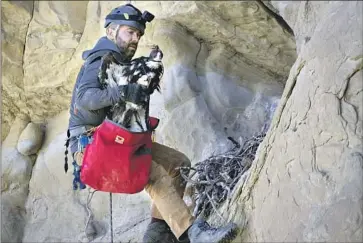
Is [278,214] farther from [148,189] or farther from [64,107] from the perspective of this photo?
[64,107]

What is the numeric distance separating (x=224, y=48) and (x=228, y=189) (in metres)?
1.59

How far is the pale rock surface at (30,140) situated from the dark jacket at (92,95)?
1844 mm

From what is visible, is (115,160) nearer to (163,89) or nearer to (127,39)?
(127,39)

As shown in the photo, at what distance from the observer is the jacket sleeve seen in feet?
7.70

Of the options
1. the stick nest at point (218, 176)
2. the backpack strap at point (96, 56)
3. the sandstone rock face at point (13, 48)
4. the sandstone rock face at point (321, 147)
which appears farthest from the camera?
the sandstone rock face at point (13, 48)

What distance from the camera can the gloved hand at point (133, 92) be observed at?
91.7 inches

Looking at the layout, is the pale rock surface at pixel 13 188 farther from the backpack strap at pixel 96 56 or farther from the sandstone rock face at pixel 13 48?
the backpack strap at pixel 96 56

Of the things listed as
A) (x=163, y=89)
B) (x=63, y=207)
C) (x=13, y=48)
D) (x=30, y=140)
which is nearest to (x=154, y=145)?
(x=163, y=89)

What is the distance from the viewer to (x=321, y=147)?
2.00 meters

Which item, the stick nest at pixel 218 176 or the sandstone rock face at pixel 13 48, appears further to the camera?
the sandstone rock face at pixel 13 48

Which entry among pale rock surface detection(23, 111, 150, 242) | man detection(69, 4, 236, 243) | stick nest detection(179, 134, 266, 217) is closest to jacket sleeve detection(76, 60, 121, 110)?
man detection(69, 4, 236, 243)

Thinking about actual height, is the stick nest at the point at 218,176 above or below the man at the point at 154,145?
below

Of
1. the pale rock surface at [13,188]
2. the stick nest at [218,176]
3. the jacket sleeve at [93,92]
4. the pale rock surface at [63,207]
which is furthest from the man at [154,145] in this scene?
the pale rock surface at [13,188]

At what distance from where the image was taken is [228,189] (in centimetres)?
275
